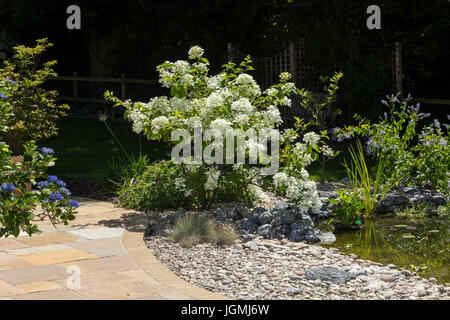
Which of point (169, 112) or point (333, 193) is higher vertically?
point (169, 112)

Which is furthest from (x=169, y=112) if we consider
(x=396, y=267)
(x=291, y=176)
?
(x=396, y=267)

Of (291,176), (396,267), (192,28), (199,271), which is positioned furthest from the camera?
(192,28)

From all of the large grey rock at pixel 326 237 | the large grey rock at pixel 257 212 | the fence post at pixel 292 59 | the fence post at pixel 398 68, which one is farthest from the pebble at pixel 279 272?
the fence post at pixel 292 59

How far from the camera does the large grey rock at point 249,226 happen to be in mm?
6630

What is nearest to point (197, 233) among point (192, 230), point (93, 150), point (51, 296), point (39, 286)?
A: point (192, 230)

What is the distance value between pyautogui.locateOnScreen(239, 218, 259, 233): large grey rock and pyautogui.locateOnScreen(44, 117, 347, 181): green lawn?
2231 mm

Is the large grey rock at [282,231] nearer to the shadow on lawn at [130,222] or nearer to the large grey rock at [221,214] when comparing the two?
the large grey rock at [221,214]

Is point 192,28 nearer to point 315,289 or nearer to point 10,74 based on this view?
point 10,74

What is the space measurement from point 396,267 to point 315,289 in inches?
43.1

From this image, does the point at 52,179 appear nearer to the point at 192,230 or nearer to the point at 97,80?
the point at 192,230

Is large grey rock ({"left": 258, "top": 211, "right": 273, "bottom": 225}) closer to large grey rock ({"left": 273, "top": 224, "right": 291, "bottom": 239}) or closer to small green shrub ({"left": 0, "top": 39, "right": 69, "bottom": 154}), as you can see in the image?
large grey rock ({"left": 273, "top": 224, "right": 291, "bottom": 239})

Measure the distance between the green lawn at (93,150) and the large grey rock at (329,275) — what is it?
143 inches

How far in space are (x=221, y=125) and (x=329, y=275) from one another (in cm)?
181

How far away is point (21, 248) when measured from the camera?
5684 mm
